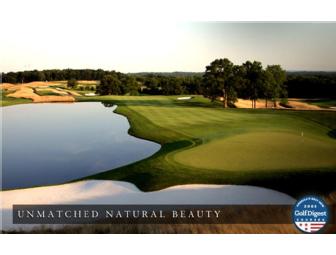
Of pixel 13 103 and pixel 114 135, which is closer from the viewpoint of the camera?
pixel 13 103

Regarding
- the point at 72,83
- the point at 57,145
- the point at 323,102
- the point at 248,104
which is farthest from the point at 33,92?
the point at 323,102

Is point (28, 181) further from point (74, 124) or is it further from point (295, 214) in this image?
point (295, 214)

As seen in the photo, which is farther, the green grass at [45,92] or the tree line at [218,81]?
the green grass at [45,92]

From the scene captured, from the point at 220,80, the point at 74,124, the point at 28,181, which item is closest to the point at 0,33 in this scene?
the point at 74,124

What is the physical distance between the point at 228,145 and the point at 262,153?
2.94ft

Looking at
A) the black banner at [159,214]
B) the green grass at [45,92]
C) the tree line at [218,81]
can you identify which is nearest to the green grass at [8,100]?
the tree line at [218,81]

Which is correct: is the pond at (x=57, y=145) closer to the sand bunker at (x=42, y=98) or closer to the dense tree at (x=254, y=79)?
the sand bunker at (x=42, y=98)

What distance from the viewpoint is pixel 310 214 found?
336 inches

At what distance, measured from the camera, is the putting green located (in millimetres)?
9312

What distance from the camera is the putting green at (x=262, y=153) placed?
30.6 ft

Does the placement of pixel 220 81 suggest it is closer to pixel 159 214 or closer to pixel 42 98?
pixel 159 214

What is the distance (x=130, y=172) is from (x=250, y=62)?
3575 millimetres

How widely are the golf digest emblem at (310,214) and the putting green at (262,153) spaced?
0.88 meters

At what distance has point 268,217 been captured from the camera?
28.2 ft
